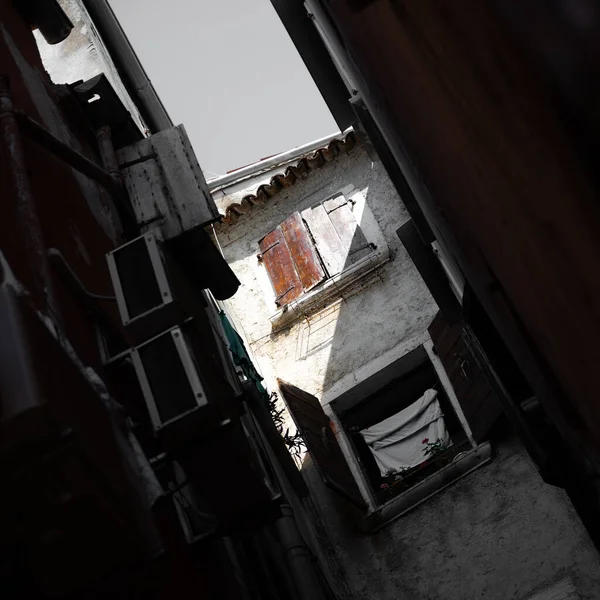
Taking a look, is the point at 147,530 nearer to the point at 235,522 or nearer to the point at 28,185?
the point at 235,522

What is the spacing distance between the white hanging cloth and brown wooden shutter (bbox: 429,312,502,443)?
28.9 inches

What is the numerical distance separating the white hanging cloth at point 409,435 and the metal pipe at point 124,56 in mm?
5688

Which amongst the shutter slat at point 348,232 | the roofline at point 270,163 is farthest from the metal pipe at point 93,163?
the roofline at point 270,163

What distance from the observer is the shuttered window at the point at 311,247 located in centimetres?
1279

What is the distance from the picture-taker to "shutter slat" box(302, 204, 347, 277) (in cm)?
1277

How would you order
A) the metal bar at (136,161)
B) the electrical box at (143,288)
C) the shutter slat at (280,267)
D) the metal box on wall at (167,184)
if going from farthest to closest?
the shutter slat at (280,267) → the metal bar at (136,161) → the metal box on wall at (167,184) → the electrical box at (143,288)

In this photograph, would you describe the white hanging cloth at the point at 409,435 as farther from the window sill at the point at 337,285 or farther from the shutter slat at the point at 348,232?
the shutter slat at the point at 348,232

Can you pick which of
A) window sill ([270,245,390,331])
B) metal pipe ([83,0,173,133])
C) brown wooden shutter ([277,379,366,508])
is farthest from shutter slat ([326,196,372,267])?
metal pipe ([83,0,173,133])

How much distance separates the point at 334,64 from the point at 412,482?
20.7 feet

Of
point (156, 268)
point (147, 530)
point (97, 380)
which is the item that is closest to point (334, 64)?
point (156, 268)

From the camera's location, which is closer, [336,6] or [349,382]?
[336,6]

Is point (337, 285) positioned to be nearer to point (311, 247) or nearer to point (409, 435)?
point (311, 247)

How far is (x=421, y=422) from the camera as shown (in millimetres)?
11500

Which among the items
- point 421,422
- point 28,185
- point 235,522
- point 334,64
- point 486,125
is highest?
point 334,64
